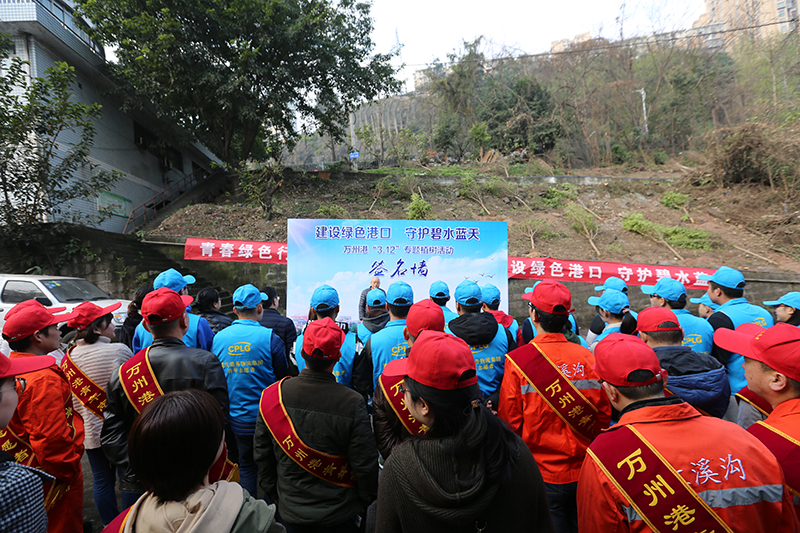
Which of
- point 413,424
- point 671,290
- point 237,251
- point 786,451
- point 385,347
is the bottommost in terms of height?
point 413,424

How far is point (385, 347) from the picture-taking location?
2740 millimetres

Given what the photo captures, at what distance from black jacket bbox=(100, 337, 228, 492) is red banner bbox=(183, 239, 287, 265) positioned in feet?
18.6

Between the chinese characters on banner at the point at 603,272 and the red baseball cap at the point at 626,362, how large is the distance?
6511 millimetres

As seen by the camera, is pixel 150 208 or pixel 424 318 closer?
pixel 424 318

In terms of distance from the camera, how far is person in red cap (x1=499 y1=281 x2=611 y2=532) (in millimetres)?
2045

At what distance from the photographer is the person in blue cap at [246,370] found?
8.71 feet

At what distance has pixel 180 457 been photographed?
1103 mm

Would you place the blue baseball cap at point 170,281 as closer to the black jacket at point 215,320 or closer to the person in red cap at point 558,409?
the black jacket at point 215,320

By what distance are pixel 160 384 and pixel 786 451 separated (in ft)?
9.11

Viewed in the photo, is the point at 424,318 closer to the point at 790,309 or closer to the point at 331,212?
the point at 790,309

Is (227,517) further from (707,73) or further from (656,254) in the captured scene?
(707,73)

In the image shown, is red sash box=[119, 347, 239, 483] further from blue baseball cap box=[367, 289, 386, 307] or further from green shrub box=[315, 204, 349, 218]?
green shrub box=[315, 204, 349, 218]

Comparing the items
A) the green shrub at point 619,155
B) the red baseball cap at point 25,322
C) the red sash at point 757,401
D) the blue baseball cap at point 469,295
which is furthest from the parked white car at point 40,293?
the green shrub at point 619,155

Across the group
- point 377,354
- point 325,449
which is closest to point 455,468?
point 325,449
